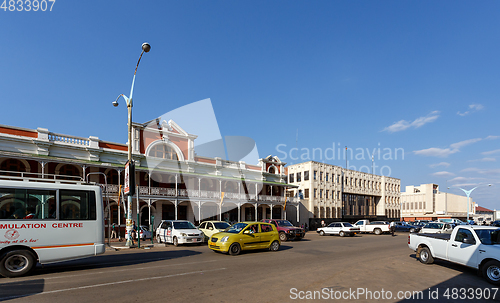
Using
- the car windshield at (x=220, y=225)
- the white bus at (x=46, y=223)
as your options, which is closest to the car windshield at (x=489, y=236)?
the white bus at (x=46, y=223)

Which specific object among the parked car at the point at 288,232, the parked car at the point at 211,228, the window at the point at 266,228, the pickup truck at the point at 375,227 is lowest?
the pickup truck at the point at 375,227

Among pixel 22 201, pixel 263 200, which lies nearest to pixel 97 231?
pixel 22 201

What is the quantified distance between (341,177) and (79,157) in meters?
45.8

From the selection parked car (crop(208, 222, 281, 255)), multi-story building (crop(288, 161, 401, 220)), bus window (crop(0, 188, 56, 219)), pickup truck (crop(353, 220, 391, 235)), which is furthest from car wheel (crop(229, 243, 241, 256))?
multi-story building (crop(288, 161, 401, 220))

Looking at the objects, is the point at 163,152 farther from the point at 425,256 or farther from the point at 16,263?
the point at 425,256

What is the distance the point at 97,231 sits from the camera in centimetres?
1067

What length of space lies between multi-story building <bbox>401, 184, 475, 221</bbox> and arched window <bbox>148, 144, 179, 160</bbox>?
73.8 m

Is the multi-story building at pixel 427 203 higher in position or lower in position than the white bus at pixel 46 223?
lower

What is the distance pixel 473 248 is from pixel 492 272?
815 mm

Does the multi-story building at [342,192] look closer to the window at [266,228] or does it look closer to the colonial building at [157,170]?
the colonial building at [157,170]

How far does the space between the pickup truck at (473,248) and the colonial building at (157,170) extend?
1919 centimetres

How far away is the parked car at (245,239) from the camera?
14422 millimetres

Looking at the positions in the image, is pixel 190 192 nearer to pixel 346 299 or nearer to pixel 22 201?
pixel 22 201

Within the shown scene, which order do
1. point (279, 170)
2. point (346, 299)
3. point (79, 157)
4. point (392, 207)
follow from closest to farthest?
point (346, 299) < point (79, 157) < point (279, 170) < point (392, 207)
